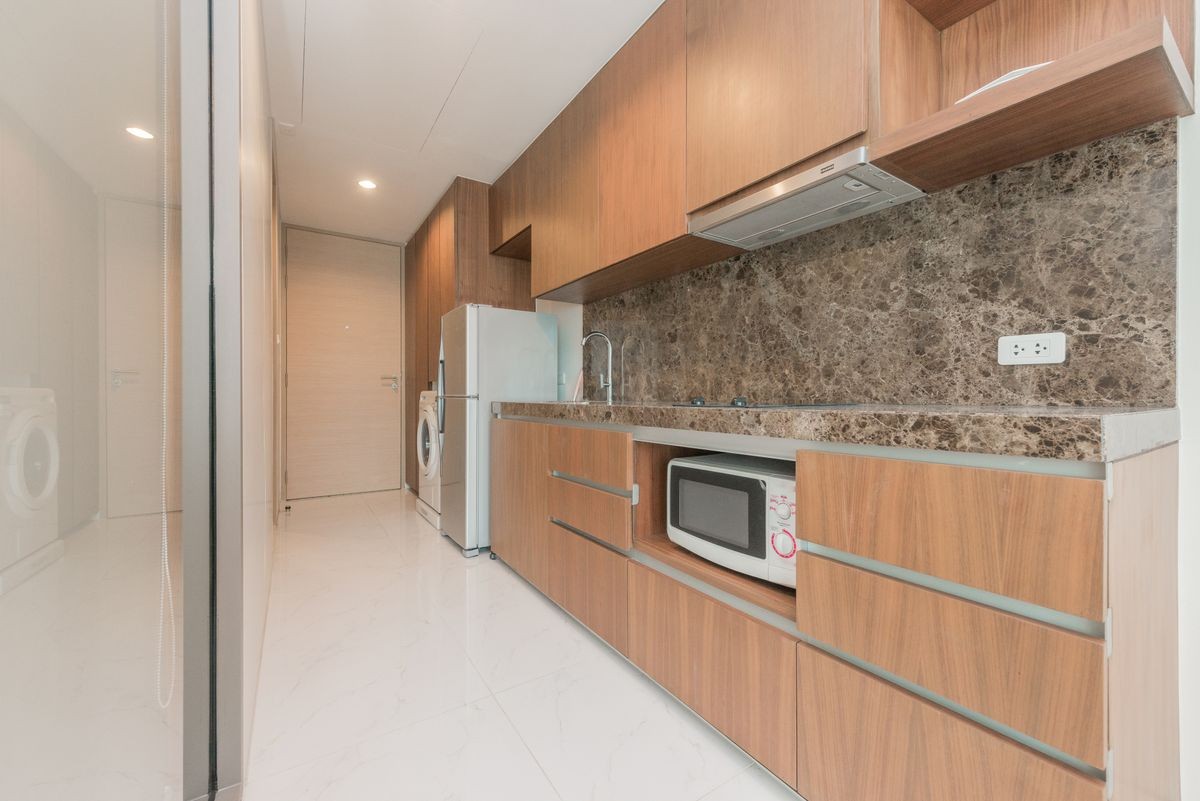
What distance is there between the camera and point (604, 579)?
180 cm

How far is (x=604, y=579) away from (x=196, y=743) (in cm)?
119

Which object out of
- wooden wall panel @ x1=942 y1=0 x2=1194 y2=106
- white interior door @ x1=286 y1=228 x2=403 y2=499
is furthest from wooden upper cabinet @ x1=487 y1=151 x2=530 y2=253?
wooden wall panel @ x1=942 y1=0 x2=1194 y2=106

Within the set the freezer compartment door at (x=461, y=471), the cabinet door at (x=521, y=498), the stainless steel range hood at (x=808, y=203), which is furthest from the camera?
the freezer compartment door at (x=461, y=471)

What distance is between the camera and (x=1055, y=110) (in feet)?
3.47

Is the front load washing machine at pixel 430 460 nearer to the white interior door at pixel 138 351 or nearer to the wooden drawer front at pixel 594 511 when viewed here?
the wooden drawer front at pixel 594 511

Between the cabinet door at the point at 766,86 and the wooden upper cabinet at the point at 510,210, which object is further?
the wooden upper cabinet at the point at 510,210

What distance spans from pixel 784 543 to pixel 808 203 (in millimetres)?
1055

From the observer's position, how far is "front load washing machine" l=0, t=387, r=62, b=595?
1.43ft

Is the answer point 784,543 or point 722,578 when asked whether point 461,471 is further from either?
point 784,543

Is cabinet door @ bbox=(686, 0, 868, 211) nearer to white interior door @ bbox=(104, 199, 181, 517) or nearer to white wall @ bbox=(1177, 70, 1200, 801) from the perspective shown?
white wall @ bbox=(1177, 70, 1200, 801)

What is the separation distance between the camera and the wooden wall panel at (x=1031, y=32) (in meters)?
1.08

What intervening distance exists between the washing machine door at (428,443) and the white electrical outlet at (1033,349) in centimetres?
311

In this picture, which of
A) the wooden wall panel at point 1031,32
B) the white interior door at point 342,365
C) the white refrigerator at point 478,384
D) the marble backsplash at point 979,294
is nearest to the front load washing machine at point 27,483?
the marble backsplash at point 979,294

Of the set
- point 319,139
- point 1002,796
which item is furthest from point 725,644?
point 319,139
